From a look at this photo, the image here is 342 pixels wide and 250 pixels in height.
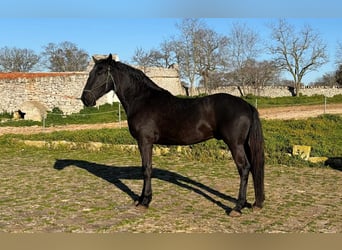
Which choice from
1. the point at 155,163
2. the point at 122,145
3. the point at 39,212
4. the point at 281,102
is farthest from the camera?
the point at 281,102

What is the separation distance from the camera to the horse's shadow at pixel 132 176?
18.1 feet

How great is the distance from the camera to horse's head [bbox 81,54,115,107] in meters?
4.81

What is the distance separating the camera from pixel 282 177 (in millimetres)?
6871

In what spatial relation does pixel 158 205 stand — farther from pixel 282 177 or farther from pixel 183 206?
pixel 282 177

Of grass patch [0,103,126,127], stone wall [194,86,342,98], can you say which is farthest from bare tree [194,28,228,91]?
grass patch [0,103,126,127]

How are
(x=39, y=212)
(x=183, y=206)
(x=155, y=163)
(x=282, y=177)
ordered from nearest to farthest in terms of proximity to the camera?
(x=39, y=212) → (x=183, y=206) → (x=282, y=177) → (x=155, y=163)

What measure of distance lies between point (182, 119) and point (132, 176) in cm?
266

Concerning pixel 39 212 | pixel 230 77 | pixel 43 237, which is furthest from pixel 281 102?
pixel 43 237

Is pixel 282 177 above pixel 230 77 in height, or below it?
below

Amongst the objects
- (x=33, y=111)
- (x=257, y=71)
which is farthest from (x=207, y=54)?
(x=33, y=111)

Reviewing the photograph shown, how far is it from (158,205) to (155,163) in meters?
3.48

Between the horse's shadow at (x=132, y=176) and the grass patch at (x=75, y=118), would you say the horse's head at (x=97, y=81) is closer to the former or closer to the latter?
the horse's shadow at (x=132, y=176)

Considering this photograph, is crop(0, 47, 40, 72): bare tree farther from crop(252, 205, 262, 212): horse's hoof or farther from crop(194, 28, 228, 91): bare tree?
crop(252, 205, 262, 212): horse's hoof

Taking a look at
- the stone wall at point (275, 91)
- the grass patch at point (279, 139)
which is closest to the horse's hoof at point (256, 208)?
the grass patch at point (279, 139)
